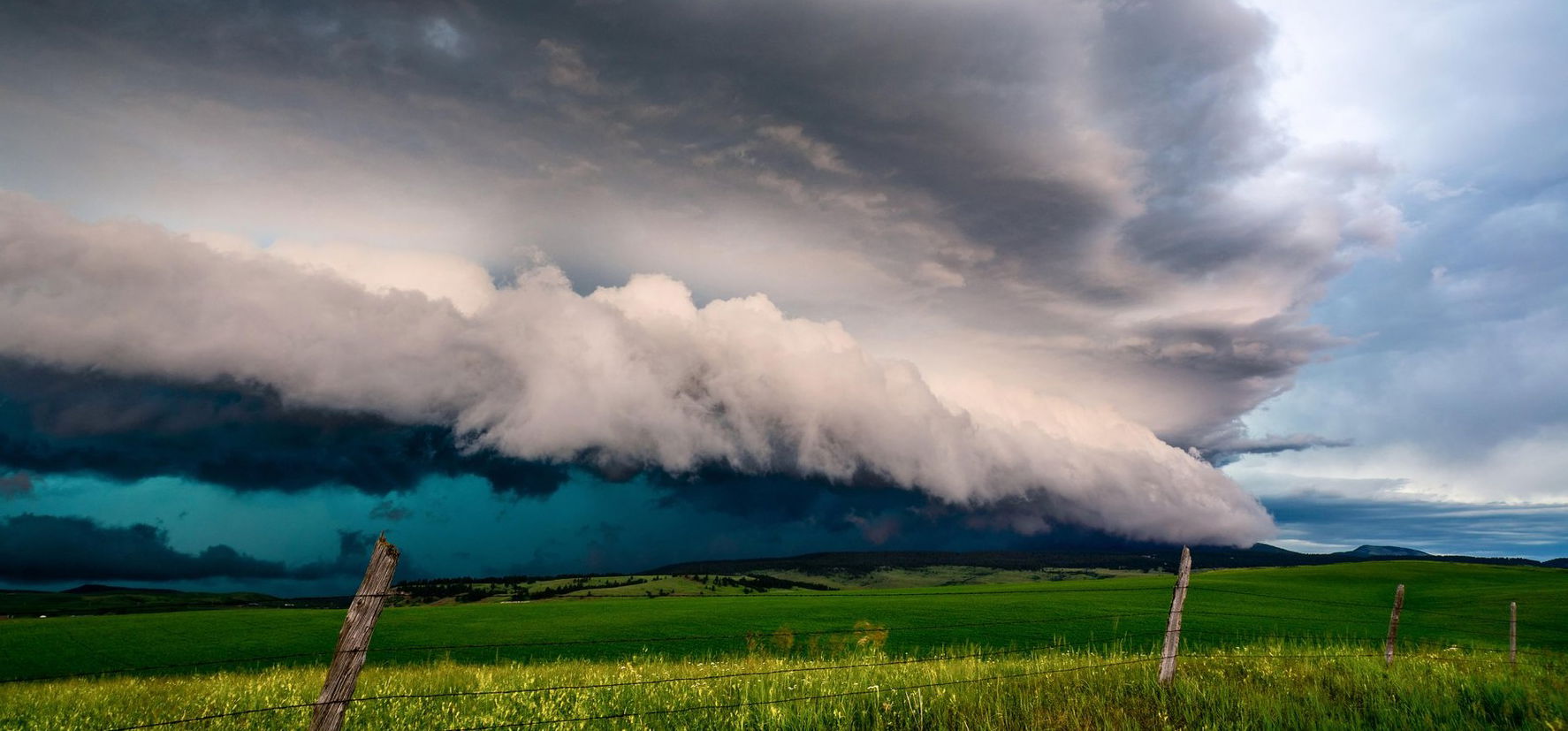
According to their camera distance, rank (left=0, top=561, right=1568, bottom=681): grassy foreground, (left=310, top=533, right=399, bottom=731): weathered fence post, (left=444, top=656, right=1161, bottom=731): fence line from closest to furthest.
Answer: (left=310, top=533, right=399, bottom=731): weathered fence post < (left=444, top=656, right=1161, bottom=731): fence line < (left=0, top=561, right=1568, bottom=681): grassy foreground

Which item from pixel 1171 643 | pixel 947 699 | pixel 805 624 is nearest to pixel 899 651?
pixel 805 624

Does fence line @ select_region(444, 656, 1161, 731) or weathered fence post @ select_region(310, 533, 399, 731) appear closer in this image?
weathered fence post @ select_region(310, 533, 399, 731)

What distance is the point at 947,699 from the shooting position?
32.4ft

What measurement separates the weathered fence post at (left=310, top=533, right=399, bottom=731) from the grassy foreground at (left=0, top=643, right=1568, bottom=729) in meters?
2.24

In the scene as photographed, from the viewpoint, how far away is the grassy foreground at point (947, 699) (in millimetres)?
9367

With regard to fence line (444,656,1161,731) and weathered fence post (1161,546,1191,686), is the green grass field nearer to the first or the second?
fence line (444,656,1161,731)

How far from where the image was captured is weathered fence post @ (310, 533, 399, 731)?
21.4 feet

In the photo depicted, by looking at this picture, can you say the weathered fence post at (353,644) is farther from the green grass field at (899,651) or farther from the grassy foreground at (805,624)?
the grassy foreground at (805,624)

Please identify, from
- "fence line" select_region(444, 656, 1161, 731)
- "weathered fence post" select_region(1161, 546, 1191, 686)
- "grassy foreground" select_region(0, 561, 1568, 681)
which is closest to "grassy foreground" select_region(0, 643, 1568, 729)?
"fence line" select_region(444, 656, 1161, 731)

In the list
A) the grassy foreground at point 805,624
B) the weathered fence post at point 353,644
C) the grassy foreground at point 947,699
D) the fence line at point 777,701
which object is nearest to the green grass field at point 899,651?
the grassy foreground at point 947,699

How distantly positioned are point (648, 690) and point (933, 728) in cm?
452

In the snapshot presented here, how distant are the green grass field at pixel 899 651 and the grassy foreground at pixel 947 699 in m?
0.06

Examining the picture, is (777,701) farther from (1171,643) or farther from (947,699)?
(1171,643)

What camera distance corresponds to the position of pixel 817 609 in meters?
62.1
